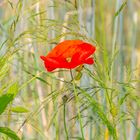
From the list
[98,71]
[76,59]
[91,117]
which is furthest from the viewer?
[91,117]

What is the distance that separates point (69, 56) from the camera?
0.82m

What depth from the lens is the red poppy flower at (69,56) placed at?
2.56 ft

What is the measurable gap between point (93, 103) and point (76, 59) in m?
0.11

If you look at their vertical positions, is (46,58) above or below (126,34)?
below

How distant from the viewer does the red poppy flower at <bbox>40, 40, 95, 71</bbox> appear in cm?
78

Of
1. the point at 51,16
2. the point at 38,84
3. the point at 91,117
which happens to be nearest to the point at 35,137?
the point at 38,84

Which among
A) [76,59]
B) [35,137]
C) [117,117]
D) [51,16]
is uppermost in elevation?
[51,16]

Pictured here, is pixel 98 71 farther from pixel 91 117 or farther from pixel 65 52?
pixel 91 117

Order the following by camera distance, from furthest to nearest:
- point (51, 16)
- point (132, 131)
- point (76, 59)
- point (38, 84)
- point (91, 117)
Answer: point (38, 84) → point (51, 16) → point (132, 131) → point (91, 117) → point (76, 59)

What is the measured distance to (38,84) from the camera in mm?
1619

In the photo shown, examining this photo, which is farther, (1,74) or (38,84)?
(38,84)

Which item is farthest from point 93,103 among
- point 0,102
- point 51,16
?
point 51,16

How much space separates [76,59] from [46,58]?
0.15 feet

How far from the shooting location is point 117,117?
942 mm
